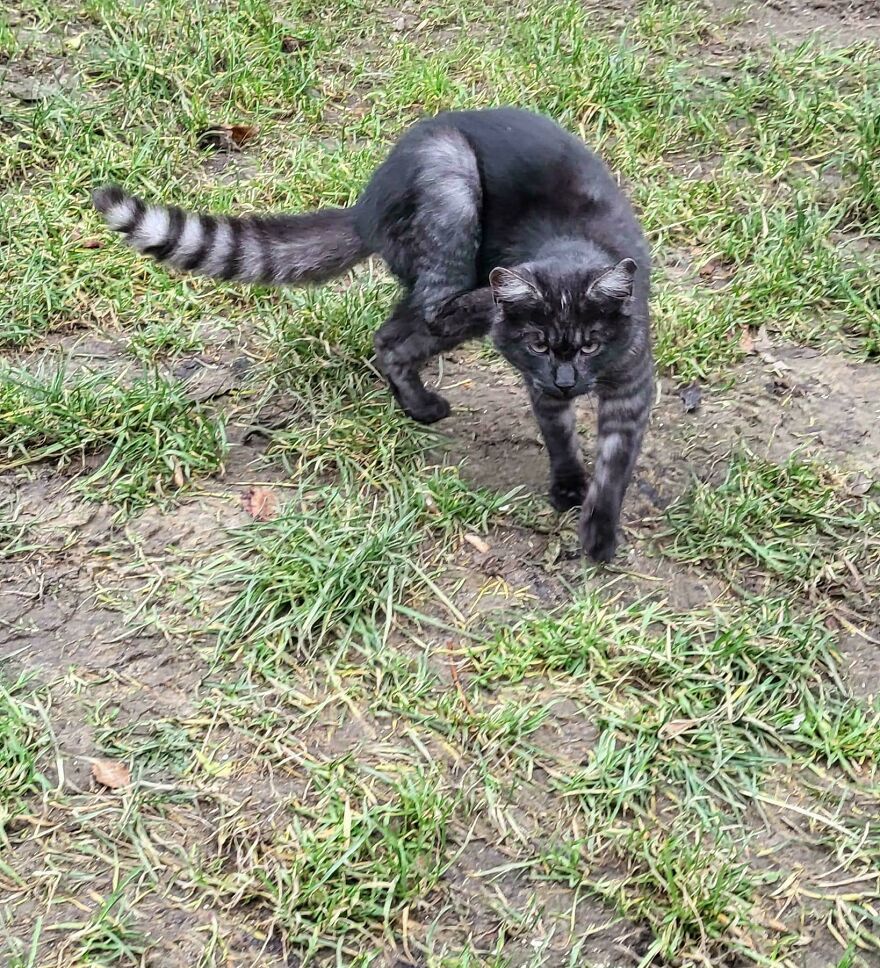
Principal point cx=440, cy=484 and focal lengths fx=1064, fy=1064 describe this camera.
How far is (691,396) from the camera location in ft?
14.2

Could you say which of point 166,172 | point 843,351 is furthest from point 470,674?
point 166,172

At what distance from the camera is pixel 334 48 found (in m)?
6.27

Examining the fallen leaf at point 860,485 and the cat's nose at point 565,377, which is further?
the fallen leaf at point 860,485

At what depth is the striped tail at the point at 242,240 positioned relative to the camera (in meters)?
3.95

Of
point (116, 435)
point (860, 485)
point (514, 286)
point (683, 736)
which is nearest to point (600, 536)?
point (683, 736)

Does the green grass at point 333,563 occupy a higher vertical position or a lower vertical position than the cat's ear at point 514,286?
lower

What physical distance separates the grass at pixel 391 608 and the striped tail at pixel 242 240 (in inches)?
14.6

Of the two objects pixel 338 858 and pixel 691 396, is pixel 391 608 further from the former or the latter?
pixel 691 396

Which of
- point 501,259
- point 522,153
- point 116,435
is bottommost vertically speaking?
point 116,435

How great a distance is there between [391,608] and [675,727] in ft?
3.20

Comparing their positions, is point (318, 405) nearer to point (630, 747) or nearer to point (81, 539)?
point (81, 539)

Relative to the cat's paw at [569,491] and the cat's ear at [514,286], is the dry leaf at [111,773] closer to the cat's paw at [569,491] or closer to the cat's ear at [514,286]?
the cat's paw at [569,491]

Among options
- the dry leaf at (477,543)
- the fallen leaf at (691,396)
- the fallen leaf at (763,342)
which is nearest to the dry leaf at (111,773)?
the dry leaf at (477,543)

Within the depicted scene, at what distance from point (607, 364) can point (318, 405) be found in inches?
49.4
